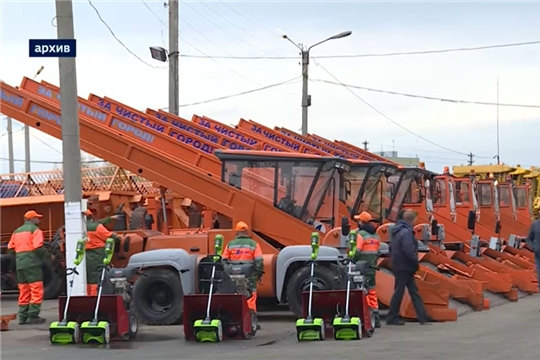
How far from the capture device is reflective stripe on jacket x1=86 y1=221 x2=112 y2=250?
14219 millimetres

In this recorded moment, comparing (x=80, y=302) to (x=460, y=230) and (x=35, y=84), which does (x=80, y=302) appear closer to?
(x=35, y=84)

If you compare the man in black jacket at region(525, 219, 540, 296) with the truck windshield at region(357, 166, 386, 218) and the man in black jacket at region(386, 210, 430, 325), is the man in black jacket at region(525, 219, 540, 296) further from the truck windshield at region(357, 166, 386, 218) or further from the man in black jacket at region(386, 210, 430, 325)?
the truck windshield at region(357, 166, 386, 218)

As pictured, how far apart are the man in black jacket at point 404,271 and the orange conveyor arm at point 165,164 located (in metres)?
2.02

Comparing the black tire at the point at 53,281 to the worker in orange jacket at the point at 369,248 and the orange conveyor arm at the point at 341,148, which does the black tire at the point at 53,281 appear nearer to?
the worker in orange jacket at the point at 369,248

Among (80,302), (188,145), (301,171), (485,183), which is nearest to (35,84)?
(188,145)

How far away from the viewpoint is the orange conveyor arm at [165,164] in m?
15.4

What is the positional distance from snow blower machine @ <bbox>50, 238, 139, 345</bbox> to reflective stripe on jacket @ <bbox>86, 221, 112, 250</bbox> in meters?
1.86

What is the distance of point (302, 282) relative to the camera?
45.2 ft

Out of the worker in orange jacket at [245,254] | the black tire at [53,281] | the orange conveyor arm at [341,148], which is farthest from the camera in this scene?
the orange conveyor arm at [341,148]

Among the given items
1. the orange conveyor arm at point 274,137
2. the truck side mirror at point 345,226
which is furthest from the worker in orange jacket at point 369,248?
the orange conveyor arm at point 274,137

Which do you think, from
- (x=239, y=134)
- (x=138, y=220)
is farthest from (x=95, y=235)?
(x=239, y=134)

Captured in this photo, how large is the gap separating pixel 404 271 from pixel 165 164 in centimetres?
486

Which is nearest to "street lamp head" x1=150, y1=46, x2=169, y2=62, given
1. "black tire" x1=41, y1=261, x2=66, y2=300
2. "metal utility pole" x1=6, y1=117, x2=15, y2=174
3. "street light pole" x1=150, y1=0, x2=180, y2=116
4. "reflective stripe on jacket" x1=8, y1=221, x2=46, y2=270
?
"street light pole" x1=150, y1=0, x2=180, y2=116

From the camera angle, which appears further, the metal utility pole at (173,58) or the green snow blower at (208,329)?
the metal utility pole at (173,58)
